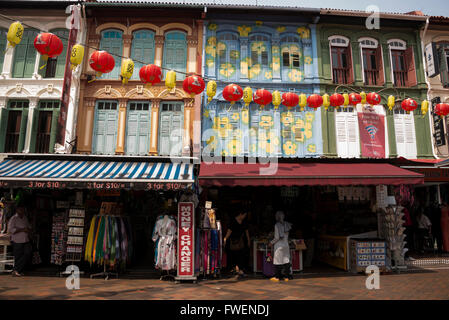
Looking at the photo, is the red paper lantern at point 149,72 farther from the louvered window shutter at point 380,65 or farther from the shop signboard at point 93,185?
the louvered window shutter at point 380,65

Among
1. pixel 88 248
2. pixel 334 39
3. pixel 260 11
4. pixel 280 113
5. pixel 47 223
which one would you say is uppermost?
pixel 260 11

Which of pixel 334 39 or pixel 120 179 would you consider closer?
pixel 120 179

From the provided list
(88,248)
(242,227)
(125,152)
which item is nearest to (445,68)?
(242,227)

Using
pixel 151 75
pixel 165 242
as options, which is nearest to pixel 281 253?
pixel 165 242

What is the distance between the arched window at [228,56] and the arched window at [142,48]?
106 inches

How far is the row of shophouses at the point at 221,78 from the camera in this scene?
37.4 feet

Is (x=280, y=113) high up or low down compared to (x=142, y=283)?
up

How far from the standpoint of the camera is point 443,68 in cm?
1248

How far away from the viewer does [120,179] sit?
7531 millimetres

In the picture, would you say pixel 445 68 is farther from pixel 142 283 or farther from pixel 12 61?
pixel 12 61

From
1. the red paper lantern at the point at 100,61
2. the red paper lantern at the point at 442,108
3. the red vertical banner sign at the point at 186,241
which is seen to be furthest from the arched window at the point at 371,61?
the red paper lantern at the point at 100,61

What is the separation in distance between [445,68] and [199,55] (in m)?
10.0
